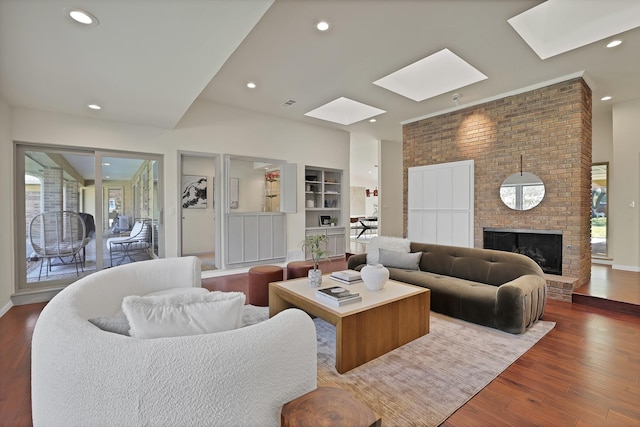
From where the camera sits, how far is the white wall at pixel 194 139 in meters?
3.81

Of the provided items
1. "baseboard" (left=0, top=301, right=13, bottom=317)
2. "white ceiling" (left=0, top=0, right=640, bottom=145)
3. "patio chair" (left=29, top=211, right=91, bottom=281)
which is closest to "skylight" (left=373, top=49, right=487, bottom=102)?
"white ceiling" (left=0, top=0, right=640, bottom=145)

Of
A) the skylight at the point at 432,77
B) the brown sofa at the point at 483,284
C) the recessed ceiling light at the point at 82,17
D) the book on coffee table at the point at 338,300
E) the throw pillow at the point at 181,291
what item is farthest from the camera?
the skylight at the point at 432,77

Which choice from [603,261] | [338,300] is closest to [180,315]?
[338,300]

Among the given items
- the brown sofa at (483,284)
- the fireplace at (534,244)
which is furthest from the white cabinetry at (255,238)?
the fireplace at (534,244)

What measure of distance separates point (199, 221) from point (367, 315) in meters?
6.00

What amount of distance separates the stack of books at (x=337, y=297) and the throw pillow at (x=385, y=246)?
1.69m

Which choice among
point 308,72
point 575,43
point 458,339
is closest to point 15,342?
point 458,339

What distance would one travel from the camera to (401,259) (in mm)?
3924

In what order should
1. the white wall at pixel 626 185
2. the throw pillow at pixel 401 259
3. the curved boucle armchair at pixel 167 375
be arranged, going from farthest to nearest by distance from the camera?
1. the white wall at pixel 626 185
2. the throw pillow at pixel 401 259
3. the curved boucle armchair at pixel 167 375

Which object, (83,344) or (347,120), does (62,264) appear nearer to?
(83,344)

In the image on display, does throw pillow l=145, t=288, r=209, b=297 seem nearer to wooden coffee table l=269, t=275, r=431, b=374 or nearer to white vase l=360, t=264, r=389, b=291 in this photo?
wooden coffee table l=269, t=275, r=431, b=374

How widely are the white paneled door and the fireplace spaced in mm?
392

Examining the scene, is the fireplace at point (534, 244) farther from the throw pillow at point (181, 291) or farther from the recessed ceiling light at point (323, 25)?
the throw pillow at point (181, 291)

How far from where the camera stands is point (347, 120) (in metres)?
6.40
